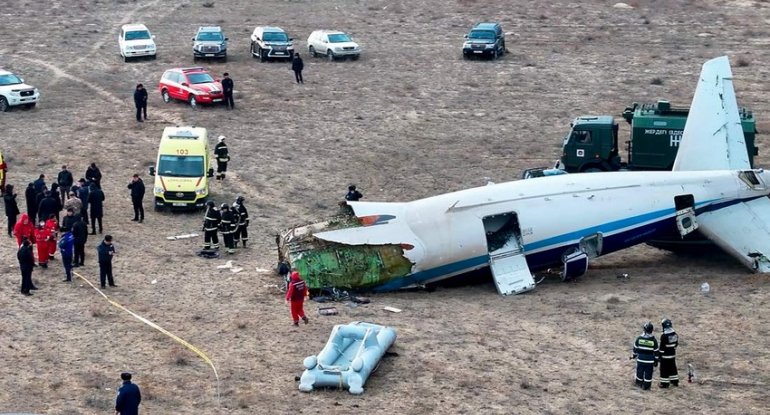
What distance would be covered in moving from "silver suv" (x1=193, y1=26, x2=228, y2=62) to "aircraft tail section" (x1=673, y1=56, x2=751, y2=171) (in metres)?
28.4

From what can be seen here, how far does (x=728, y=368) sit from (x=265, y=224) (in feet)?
52.6

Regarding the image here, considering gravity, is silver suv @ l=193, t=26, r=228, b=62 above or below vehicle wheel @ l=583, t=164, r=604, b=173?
above

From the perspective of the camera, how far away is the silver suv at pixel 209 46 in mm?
59188

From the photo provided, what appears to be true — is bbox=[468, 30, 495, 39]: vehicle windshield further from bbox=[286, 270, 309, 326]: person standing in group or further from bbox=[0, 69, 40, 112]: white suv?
bbox=[286, 270, 309, 326]: person standing in group

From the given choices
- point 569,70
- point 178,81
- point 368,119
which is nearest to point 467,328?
point 368,119

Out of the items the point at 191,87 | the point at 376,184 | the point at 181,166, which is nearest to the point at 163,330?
the point at 181,166

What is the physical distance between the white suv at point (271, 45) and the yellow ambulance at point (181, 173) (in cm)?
2029

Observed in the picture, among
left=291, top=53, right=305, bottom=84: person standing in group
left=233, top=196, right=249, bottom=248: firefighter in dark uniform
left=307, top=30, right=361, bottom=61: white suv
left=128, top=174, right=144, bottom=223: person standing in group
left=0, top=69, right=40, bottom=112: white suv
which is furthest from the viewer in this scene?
left=307, top=30, right=361, bottom=61: white suv

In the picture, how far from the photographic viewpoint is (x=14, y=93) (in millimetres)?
50219

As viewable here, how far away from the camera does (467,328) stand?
2839 cm

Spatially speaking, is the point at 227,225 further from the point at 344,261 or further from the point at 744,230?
the point at 744,230

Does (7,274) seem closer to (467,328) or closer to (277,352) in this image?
(277,352)

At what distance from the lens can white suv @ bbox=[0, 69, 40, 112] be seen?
165 feet

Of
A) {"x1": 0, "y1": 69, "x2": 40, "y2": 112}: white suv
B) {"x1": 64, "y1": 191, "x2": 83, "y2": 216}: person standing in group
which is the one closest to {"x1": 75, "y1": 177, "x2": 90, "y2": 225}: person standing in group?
{"x1": 64, "y1": 191, "x2": 83, "y2": 216}: person standing in group
